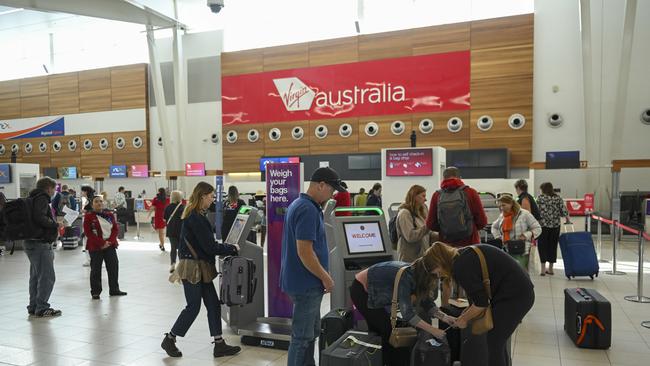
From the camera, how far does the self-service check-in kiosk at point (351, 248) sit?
4.02 metres

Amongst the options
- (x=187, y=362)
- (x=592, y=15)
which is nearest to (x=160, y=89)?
(x=592, y=15)

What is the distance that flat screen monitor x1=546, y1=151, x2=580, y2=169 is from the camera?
9.88m

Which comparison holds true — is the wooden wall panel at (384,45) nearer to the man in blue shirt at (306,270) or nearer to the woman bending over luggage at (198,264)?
the woman bending over luggage at (198,264)

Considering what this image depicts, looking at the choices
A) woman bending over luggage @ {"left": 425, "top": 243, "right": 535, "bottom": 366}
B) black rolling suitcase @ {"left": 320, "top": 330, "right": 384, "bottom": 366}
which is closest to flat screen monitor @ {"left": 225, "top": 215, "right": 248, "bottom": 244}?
black rolling suitcase @ {"left": 320, "top": 330, "right": 384, "bottom": 366}

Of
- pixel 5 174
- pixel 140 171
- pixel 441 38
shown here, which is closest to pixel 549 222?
pixel 441 38

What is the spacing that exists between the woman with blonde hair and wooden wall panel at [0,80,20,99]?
2248 cm

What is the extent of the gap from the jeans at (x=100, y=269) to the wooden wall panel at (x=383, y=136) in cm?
1014

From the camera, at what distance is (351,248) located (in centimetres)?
407

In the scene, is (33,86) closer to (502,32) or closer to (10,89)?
(10,89)

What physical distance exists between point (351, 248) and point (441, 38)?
11.9 metres

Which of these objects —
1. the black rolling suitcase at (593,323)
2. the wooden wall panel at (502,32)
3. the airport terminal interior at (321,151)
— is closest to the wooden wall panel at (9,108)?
the airport terminal interior at (321,151)

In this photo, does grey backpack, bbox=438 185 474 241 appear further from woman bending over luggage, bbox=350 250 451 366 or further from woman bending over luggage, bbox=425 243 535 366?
woman bending over luggage, bbox=425 243 535 366

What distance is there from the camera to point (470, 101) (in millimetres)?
14250

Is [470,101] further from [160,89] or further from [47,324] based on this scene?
[47,324]
